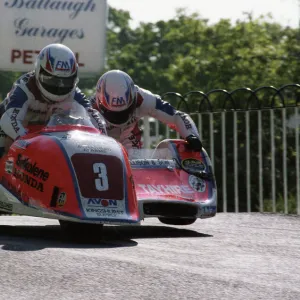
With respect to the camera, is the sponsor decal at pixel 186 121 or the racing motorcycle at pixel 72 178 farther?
the sponsor decal at pixel 186 121

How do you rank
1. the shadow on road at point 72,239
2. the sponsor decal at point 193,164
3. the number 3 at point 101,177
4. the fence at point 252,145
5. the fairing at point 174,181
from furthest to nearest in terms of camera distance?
the fence at point 252,145
the sponsor decal at point 193,164
the fairing at point 174,181
the number 3 at point 101,177
the shadow on road at point 72,239

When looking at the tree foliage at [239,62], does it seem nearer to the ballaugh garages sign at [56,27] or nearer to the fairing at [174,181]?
the ballaugh garages sign at [56,27]

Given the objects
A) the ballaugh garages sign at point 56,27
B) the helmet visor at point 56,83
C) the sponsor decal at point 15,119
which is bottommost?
the sponsor decal at point 15,119

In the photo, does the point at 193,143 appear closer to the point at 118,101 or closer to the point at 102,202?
the point at 118,101

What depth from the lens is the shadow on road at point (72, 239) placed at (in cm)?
995

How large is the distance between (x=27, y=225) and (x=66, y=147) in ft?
7.85

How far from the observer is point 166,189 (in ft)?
39.6

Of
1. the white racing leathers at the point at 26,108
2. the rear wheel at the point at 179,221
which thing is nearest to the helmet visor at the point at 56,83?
the white racing leathers at the point at 26,108

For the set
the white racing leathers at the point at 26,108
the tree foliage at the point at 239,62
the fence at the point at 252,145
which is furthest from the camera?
the tree foliage at the point at 239,62

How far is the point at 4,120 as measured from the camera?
1144 centimetres

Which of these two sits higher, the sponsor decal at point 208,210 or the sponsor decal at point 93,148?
the sponsor decal at point 93,148

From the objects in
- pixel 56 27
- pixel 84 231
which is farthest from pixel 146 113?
pixel 56 27

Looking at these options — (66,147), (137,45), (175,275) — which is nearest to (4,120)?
(66,147)

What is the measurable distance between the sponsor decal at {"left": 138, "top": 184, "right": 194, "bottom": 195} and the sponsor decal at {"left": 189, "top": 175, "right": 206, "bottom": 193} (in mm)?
85
